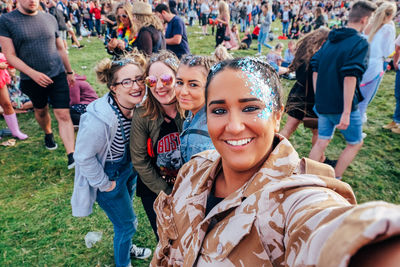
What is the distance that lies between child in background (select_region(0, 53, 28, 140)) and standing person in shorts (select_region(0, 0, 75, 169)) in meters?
0.77

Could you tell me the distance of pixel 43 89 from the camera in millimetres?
3965

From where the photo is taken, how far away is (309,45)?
133 inches

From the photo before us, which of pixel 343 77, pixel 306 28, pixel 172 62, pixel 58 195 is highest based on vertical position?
pixel 172 62

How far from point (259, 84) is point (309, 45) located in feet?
9.08

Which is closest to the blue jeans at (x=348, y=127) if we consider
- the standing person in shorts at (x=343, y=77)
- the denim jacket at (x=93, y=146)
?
the standing person in shorts at (x=343, y=77)

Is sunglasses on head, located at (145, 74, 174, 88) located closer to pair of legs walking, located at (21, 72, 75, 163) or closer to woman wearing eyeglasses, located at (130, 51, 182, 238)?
woman wearing eyeglasses, located at (130, 51, 182, 238)

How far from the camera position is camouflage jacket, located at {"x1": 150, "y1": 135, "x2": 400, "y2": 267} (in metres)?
0.44

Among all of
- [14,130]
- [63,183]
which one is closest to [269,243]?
[63,183]

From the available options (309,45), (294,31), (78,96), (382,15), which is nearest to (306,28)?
(294,31)

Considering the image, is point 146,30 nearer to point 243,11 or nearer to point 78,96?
point 78,96

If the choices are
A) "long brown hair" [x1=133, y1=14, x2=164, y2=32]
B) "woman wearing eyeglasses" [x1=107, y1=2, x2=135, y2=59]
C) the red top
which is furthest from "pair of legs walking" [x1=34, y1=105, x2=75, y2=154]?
the red top

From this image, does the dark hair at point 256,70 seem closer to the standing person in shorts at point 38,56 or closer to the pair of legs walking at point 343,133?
the pair of legs walking at point 343,133

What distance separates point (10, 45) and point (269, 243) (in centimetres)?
430

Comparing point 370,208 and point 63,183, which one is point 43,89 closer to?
point 63,183
